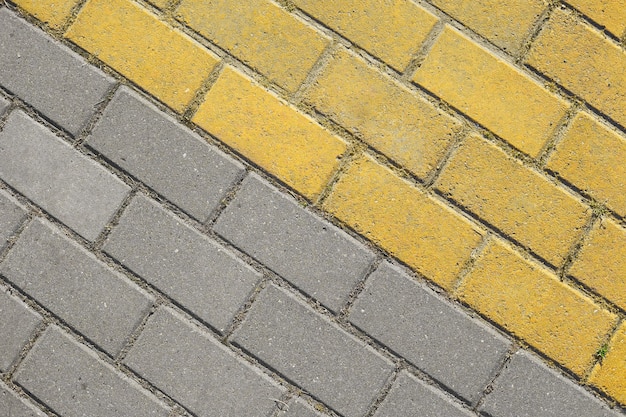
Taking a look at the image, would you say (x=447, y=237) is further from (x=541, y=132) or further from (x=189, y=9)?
(x=189, y=9)

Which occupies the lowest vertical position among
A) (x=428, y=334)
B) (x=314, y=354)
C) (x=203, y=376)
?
(x=203, y=376)

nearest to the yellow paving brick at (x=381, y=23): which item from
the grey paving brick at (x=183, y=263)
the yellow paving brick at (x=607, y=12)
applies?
the yellow paving brick at (x=607, y=12)

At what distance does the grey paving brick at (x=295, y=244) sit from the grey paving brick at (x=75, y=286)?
0.41 meters

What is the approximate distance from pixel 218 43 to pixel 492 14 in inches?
38.8

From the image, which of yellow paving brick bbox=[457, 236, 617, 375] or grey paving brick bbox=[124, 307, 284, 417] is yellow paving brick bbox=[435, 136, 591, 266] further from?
grey paving brick bbox=[124, 307, 284, 417]

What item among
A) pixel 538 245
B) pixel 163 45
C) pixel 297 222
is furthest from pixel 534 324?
pixel 163 45

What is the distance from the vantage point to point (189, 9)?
236cm

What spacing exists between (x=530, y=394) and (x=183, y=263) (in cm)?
129

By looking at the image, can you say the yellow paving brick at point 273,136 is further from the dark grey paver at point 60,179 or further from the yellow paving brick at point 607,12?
the yellow paving brick at point 607,12

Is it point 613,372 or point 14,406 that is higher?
point 613,372

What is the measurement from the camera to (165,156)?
7.60 feet

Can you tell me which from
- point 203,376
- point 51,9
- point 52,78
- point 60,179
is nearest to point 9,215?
point 60,179

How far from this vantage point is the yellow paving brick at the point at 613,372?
2326 mm

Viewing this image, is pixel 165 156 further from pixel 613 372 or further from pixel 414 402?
pixel 613 372
